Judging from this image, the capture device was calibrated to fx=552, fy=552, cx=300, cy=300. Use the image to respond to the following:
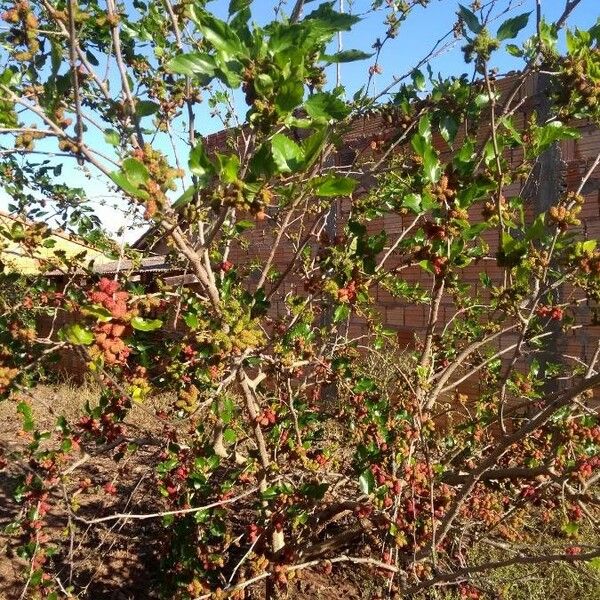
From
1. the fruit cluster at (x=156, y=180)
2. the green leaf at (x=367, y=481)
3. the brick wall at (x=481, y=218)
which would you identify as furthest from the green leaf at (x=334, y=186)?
the brick wall at (x=481, y=218)

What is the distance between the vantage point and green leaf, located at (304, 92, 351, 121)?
113 cm

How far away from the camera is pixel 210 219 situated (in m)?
2.83

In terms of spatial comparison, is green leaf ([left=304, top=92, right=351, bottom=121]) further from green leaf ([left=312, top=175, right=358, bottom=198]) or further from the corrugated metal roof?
the corrugated metal roof

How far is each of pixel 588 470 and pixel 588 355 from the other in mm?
2478

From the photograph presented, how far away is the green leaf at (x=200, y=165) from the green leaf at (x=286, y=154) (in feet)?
0.46

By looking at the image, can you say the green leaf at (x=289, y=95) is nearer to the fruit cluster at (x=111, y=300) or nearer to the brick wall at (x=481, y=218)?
the fruit cluster at (x=111, y=300)

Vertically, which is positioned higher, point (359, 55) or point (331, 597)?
point (359, 55)

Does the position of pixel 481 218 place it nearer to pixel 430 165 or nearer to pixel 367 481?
pixel 367 481

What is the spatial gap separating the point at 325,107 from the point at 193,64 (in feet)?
0.90

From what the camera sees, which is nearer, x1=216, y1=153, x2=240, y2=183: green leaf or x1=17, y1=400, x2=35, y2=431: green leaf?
x1=216, y1=153, x2=240, y2=183: green leaf

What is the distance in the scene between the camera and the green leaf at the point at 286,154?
1027 mm

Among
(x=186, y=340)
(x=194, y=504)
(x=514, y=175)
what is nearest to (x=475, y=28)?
(x=514, y=175)

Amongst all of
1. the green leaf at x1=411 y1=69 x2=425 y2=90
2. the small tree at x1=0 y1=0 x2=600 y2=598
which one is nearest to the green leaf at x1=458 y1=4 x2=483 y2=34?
the small tree at x1=0 y1=0 x2=600 y2=598

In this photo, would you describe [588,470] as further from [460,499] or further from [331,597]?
[331,597]
